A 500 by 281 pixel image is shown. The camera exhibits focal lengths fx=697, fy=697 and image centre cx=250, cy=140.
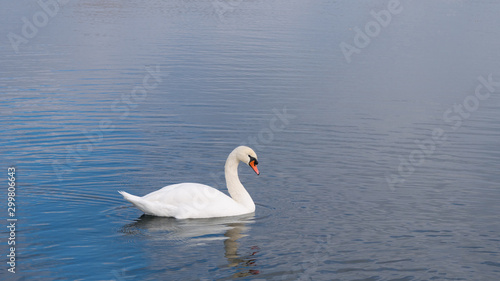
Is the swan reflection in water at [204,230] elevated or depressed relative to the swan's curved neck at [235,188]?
depressed

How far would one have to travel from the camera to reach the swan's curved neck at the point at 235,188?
12742 mm

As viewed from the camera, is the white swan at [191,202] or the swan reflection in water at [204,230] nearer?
the swan reflection in water at [204,230]

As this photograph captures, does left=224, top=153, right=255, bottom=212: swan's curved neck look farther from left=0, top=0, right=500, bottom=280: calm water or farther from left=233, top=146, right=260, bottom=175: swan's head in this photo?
left=0, top=0, right=500, bottom=280: calm water

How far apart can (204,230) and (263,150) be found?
206 inches

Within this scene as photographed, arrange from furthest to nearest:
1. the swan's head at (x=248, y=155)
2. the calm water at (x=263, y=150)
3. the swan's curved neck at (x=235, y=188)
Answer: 1. the swan's head at (x=248, y=155)
2. the swan's curved neck at (x=235, y=188)
3. the calm water at (x=263, y=150)

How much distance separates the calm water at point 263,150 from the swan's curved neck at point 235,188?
0.33 m

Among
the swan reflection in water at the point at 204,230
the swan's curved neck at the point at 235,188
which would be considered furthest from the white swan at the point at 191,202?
the swan reflection in water at the point at 204,230

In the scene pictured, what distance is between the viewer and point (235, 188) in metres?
13.0

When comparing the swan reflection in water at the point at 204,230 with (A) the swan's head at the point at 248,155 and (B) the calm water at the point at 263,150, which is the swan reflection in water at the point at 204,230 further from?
(A) the swan's head at the point at 248,155

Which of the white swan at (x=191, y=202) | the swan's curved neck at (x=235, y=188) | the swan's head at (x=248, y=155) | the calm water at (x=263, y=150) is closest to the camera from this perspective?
the calm water at (x=263, y=150)

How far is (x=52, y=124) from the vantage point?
18594 mm

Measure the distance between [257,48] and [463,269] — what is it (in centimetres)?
2319

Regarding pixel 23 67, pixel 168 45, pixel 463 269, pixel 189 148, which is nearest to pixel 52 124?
pixel 189 148

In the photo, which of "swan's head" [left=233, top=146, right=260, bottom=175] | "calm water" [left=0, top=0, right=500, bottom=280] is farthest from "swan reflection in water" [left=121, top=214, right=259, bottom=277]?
"swan's head" [left=233, top=146, right=260, bottom=175]
